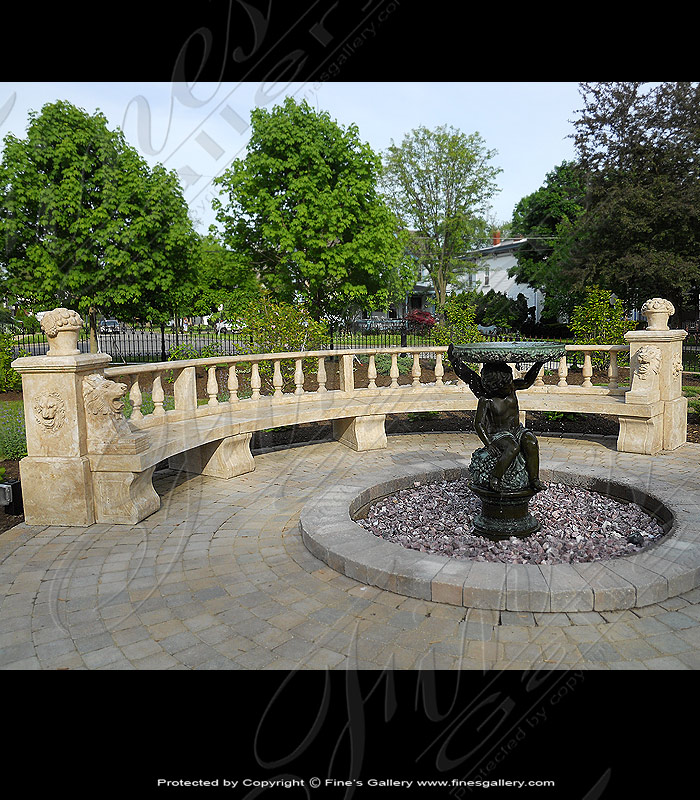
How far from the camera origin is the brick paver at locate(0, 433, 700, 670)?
379cm

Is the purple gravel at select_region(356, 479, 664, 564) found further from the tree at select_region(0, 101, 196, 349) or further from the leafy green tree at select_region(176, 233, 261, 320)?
the tree at select_region(0, 101, 196, 349)

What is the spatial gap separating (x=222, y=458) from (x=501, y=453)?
4.18 meters

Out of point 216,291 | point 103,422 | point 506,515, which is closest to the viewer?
point 506,515

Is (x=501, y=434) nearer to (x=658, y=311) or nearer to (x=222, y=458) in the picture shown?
(x=222, y=458)

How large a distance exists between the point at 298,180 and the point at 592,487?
1609cm

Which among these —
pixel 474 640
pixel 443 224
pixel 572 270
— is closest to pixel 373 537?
pixel 474 640

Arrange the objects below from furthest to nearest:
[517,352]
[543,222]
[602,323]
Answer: [543,222] → [602,323] → [517,352]

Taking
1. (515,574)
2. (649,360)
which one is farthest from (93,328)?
(515,574)

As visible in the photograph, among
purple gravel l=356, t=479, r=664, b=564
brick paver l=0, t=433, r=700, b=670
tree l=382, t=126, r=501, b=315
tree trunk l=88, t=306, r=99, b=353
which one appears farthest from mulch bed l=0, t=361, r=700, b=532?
tree l=382, t=126, r=501, b=315

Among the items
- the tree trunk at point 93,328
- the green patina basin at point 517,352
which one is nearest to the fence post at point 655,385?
the green patina basin at point 517,352

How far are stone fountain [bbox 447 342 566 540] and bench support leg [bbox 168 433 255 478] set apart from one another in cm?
380

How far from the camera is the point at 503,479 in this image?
18.5 ft

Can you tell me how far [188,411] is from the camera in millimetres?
8305
